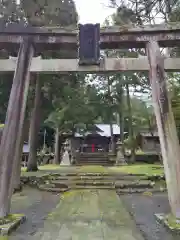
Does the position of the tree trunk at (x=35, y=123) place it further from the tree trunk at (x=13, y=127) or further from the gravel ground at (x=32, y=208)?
the tree trunk at (x=13, y=127)

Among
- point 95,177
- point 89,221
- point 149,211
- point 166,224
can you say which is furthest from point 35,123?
point 166,224

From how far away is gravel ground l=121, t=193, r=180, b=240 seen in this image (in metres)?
5.36

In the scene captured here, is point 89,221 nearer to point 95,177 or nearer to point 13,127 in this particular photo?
point 13,127

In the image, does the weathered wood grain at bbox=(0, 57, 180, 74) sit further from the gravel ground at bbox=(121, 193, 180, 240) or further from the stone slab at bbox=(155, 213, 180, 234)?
the gravel ground at bbox=(121, 193, 180, 240)

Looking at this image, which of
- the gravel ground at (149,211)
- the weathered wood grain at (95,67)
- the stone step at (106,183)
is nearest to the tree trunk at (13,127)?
the weathered wood grain at (95,67)

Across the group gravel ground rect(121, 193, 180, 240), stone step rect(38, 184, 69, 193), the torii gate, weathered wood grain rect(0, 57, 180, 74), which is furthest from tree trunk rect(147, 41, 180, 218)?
stone step rect(38, 184, 69, 193)

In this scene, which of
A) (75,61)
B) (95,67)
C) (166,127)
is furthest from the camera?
(75,61)

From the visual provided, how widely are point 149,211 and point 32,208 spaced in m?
3.29

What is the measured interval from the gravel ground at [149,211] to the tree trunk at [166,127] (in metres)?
0.52

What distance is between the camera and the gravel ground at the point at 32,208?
547 centimetres

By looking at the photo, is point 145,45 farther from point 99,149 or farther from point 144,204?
point 99,149

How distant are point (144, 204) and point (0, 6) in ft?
38.1

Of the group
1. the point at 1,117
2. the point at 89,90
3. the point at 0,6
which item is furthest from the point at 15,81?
the point at 1,117

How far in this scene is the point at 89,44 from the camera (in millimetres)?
6574
